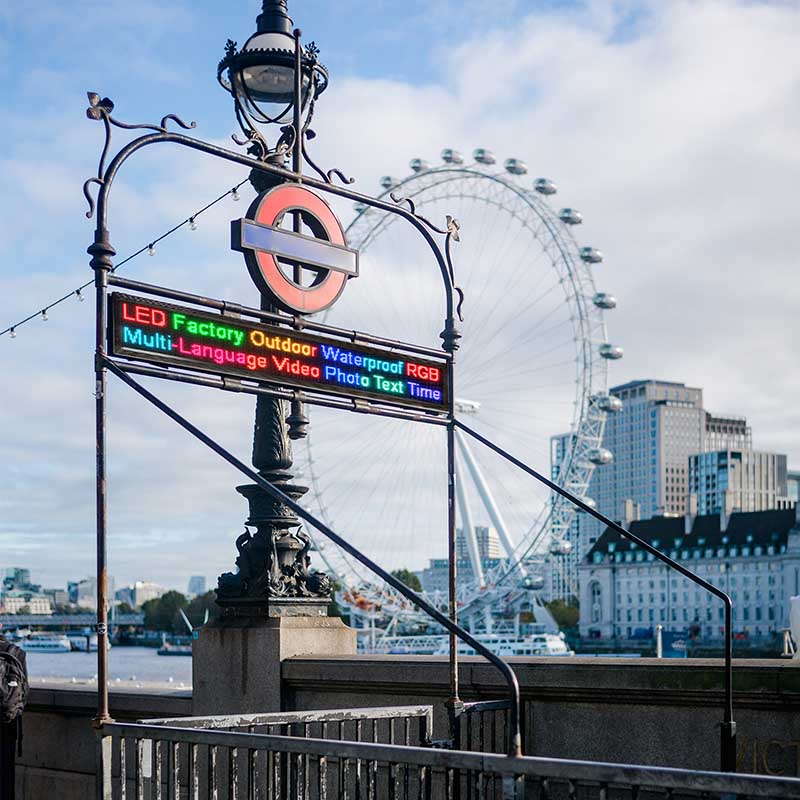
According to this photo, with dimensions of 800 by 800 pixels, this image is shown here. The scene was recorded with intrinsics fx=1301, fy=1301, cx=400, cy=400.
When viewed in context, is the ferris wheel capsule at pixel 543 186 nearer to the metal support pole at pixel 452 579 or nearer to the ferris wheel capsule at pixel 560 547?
the ferris wheel capsule at pixel 560 547

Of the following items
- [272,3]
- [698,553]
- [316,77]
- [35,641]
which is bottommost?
[35,641]

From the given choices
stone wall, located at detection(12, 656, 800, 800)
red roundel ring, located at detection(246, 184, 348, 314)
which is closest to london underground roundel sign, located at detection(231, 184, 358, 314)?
red roundel ring, located at detection(246, 184, 348, 314)

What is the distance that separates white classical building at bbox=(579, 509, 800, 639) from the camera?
16050cm

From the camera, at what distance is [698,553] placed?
6491 inches

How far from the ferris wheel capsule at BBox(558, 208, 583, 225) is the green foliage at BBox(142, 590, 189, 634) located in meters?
129

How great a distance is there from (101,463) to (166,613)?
180 meters

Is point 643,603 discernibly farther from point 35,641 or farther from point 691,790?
point 691,790

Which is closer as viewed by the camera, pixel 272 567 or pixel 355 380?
pixel 355 380

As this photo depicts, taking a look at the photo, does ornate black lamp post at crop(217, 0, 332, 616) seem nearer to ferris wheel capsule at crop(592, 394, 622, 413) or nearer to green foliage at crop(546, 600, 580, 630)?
ferris wheel capsule at crop(592, 394, 622, 413)

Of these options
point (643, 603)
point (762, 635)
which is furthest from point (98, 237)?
point (643, 603)

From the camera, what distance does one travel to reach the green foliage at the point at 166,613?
179 meters

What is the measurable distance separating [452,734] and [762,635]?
158m

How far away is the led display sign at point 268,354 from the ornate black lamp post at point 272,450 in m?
1.76

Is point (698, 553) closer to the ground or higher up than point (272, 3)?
closer to the ground
